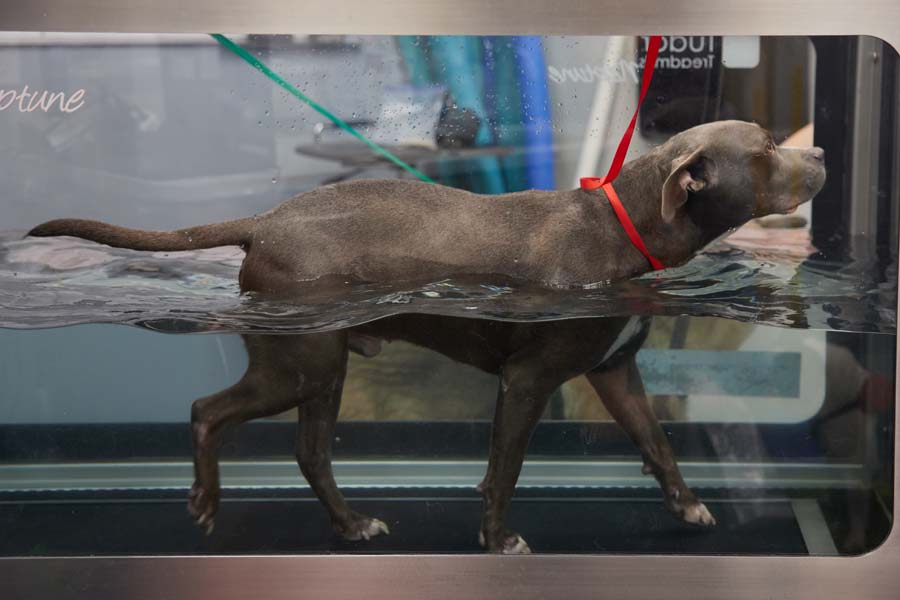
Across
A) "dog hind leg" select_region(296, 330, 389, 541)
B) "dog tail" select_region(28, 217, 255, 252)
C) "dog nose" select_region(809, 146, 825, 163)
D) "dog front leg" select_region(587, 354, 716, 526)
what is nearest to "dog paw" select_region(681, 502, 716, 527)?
"dog front leg" select_region(587, 354, 716, 526)

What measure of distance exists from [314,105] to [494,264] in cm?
50

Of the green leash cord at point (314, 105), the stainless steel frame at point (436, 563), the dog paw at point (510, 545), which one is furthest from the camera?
the green leash cord at point (314, 105)

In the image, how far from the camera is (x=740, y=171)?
1.79 m

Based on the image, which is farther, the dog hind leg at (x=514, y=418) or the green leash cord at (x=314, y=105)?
the green leash cord at (x=314, y=105)

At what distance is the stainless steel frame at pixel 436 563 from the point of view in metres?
1.64

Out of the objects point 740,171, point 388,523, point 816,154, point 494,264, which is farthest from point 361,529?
point 816,154

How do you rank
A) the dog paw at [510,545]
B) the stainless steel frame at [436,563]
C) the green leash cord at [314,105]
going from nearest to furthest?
the stainless steel frame at [436,563]
the dog paw at [510,545]
the green leash cord at [314,105]

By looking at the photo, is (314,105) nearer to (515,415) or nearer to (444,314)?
(444,314)

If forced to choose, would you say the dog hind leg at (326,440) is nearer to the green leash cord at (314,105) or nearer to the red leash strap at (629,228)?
the green leash cord at (314,105)

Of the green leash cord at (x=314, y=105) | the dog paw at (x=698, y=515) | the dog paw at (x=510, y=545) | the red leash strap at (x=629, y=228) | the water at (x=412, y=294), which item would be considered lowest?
the dog paw at (x=510, y=545)

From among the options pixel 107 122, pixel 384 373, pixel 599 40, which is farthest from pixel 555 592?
pixel 107 122

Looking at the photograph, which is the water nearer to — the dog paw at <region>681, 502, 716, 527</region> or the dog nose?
the dog nose

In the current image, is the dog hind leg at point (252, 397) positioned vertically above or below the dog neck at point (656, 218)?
below

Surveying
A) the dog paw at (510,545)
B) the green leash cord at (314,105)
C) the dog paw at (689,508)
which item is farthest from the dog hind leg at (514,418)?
the green leash cord at (314,105)
